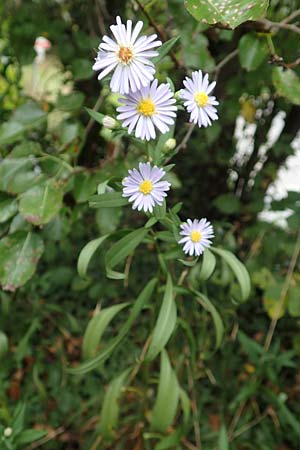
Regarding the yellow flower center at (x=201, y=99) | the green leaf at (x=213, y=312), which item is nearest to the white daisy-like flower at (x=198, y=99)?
the yellow flower center at (x=201, y=99)

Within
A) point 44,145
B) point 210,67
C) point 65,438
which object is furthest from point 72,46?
point 65,438

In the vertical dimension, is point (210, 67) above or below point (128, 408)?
above

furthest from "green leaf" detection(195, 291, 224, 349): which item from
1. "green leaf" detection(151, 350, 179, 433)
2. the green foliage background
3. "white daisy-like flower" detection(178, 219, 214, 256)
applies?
"white daisy-like flower" detection(178, 219, 214, 256)

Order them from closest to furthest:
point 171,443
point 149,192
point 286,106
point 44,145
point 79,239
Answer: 1. point 149,192
2. point 171,443
3. point 44,145
4. point 286,106
5. point 79,239

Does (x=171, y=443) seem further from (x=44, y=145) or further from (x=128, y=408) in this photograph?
(x=44, y=145)

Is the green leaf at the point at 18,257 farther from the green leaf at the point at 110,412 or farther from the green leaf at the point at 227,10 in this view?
the green leaf at the point at 227,10

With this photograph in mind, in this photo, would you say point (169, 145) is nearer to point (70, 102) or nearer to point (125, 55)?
point (125, 55)

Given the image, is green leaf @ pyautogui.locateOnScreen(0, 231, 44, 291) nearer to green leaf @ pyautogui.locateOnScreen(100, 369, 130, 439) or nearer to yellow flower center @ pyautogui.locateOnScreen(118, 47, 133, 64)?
green leaf @ pyautogui.locateOnScreen(100, 369, 130, 439)
